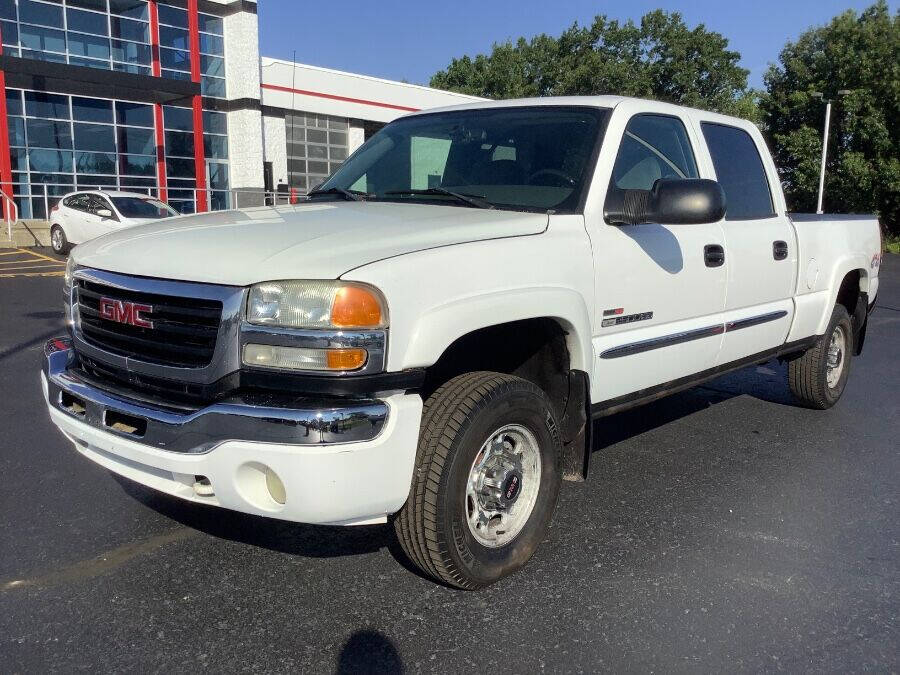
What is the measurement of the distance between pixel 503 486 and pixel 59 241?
62.2ft

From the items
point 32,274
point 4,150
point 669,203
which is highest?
point 4,150

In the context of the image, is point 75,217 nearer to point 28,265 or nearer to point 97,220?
point 97,220

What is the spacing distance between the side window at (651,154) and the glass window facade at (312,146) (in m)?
27.0

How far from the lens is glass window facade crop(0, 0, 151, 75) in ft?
73.3

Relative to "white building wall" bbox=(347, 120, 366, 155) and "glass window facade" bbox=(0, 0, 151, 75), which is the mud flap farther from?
"white building wall" bbox=(347, 120, 366, 155)

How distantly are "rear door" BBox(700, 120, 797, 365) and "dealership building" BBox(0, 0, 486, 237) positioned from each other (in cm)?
1838

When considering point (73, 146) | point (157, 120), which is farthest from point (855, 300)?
point (157, 120)

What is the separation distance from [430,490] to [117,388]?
49.6 inches

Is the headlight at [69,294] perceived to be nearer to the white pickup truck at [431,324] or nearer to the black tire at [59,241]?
Answer: the white pickup truck at [431,324]

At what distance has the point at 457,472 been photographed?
9.28 ft

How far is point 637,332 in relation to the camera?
374cm

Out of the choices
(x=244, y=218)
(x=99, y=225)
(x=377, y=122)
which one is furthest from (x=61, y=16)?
(x=244, y=218)

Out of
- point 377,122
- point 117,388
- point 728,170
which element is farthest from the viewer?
point 377,122

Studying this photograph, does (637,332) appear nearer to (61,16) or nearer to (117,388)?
(117,388)
